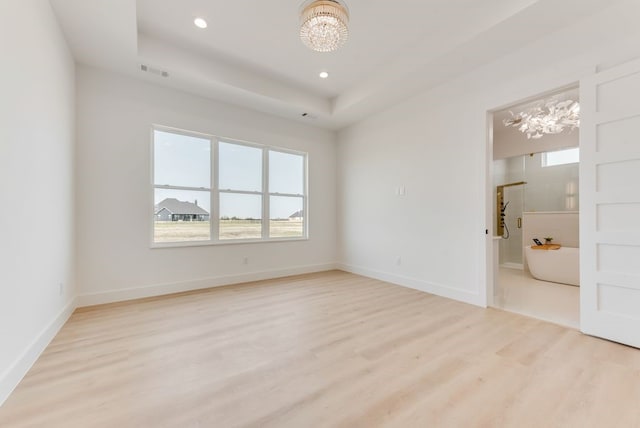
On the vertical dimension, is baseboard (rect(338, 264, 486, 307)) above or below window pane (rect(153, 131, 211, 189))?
below

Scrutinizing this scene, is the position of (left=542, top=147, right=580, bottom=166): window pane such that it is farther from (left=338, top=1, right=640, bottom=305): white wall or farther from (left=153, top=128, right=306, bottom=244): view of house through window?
(left=153, top=128, right=306, bottom=244): view of house through window

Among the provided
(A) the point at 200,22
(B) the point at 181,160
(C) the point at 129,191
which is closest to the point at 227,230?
(B) the point at 181,160


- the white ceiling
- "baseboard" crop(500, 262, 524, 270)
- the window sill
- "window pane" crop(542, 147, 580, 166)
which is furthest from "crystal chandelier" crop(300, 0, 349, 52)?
"baseboard" crop(500, 262, 524, 270)

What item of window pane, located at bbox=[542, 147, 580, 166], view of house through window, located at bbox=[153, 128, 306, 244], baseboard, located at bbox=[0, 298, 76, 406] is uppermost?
window pane, located at bbox=[542, 147, 580, 166]

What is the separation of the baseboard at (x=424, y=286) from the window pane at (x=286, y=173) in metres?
1.98

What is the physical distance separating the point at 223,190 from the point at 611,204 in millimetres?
4694

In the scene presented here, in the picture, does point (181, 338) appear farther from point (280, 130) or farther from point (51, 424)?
point (280, 130)

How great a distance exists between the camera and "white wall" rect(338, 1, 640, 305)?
2.57m

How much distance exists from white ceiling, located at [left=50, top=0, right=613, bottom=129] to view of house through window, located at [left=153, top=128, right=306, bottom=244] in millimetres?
879

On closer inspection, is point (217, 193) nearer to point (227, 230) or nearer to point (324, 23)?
point (227, 230)

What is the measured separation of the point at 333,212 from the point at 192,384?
432 cm

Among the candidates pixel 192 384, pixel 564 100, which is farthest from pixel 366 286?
pixel 564 100

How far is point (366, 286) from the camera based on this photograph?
4.24 m

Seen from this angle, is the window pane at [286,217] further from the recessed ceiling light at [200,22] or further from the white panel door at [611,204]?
the white panel door at [611,204]
